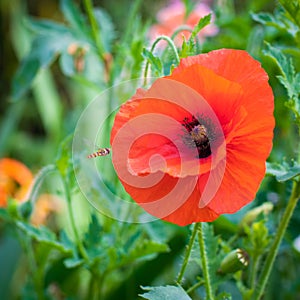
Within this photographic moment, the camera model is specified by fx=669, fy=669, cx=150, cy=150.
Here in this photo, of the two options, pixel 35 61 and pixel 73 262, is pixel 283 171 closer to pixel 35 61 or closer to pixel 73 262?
pixel 73 262

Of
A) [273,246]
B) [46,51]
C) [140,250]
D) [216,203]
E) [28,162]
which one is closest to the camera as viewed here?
[216,203]

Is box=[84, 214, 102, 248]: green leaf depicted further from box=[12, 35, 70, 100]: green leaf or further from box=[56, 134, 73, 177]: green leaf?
box=[12, 35, 70, 100]: green leaf

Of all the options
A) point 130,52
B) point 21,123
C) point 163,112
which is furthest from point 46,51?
point 21,123

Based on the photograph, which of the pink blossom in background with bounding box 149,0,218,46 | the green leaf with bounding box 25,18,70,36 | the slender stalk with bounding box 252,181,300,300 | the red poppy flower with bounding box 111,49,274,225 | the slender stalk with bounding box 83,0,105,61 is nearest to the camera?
the red poppy flower with bounding box 111,49,274,225

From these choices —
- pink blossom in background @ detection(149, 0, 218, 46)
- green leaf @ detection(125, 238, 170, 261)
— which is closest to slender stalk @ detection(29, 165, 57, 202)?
green leaf @ detection(125, 238, 170, 261)

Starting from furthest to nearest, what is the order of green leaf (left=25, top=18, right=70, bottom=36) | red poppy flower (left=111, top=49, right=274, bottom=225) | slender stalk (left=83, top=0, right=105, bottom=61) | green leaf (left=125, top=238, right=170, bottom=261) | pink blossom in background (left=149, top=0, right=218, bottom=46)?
pink blossom in background (left=149, top=0, right=218, bottom=46)
green leaf (left=25, top=18, right=70, bottom=36)
slender stalk (left=83, top=0, right=105, bottom=61)
green leaf (left=125, top=238, right=170, bottom=261)
red poppy flower (left=111, top=49, right=274, bottom=225)

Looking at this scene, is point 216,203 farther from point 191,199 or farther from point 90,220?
point 90,220

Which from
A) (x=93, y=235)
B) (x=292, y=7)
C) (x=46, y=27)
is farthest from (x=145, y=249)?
(x=46, y=27)

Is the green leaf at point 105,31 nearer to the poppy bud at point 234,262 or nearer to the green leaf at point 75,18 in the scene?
the green leaf at point 75,18
